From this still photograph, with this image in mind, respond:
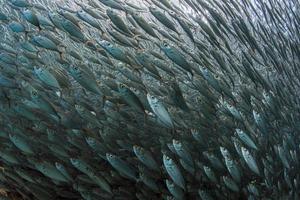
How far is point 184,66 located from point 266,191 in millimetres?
1634

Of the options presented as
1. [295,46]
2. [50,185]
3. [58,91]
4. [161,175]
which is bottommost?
[50,185]

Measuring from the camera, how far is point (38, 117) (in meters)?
4.80

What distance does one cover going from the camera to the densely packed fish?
4.15 meters

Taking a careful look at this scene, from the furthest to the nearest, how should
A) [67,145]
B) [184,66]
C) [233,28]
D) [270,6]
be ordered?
[270,6] < [233,28] < [67,145] < [184,66]

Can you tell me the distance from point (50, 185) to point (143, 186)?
0.90m

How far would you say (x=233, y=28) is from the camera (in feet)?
17.1

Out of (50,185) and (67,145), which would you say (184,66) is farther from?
(50,185)

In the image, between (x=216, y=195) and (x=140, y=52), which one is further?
(x=216, y=195)

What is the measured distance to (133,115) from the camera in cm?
512

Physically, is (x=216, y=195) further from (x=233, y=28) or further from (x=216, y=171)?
(x=233, y=28)

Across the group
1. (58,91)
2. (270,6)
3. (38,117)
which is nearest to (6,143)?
(38,117)

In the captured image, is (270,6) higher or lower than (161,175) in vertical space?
higher

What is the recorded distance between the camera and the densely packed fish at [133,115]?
4.15 metres

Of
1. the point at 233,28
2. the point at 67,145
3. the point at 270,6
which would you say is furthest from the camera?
the point at 270,6
